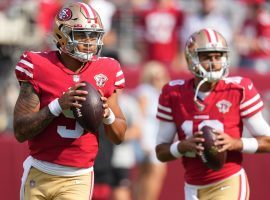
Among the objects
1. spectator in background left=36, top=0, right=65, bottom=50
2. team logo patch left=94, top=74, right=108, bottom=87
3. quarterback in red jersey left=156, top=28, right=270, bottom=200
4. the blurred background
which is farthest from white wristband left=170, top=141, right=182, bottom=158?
spectator in background left=36, top=0, right=65, bottom=50

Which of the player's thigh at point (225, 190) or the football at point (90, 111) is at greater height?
the football at point (90, 111)

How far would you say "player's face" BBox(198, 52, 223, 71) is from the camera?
20.0ft

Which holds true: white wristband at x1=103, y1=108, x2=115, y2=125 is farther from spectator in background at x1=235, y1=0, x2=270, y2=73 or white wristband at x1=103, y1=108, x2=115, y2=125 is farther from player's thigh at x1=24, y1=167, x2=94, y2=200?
spectator in background at x1=235, y1=0, x2=270, y2=73

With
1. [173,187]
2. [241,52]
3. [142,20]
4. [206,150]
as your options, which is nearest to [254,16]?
[241,52]

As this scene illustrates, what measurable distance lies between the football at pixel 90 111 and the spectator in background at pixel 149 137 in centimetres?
407

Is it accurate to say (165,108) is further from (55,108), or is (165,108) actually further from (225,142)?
(55,108)

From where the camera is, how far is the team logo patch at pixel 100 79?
5688 millimetres

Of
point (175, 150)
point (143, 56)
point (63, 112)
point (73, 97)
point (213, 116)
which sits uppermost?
point (73, 97)

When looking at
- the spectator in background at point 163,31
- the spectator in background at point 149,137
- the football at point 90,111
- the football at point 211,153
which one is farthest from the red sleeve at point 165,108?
the spectator in background at point 163,31

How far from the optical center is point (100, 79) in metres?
5.70

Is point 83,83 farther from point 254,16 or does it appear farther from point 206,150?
point 254,16

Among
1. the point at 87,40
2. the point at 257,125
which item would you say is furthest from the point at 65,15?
the point at 257,125

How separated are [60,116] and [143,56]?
20.4 feet

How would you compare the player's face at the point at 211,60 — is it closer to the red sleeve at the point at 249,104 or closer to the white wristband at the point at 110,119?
the red sleeve at the point at 249,104
